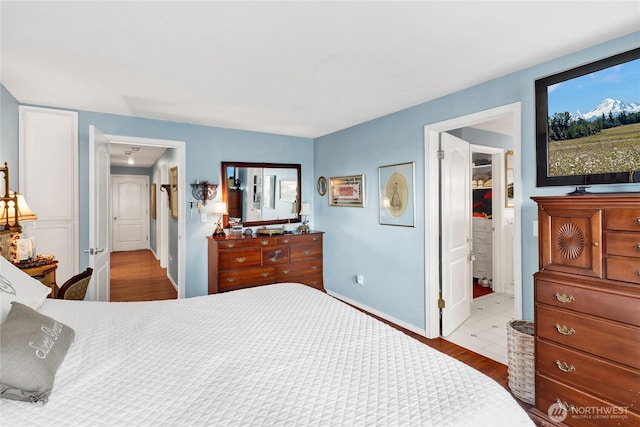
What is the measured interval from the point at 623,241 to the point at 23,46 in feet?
12.1

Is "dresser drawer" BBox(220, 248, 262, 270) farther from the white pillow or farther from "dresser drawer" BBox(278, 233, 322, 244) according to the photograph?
the white pillow

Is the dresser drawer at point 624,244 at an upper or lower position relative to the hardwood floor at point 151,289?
upper

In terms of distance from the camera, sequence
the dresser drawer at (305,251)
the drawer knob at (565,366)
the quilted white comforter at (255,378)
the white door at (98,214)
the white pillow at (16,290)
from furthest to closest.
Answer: the dresser drawer at (305,251) < the white door at (98,214) < the drawer knob at (565,366) < the white pillow at (16,290) < the quilted white comforter at (255,378)

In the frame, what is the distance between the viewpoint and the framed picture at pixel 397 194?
3332mm

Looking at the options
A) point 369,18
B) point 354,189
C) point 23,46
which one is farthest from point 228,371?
point 354,189

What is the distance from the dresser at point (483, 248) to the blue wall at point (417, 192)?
2.19 meters

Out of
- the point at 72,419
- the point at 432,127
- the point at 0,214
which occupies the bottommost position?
the point at 72,419

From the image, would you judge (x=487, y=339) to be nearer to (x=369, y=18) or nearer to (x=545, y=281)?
(x=545, y=281)

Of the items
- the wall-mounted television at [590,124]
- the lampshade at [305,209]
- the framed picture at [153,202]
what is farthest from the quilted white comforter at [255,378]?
the framed picture at [153,202]

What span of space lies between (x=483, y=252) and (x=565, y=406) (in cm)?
339

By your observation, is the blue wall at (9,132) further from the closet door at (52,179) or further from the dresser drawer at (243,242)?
the dresser drawer at (243,242)

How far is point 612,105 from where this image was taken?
1.91 meters

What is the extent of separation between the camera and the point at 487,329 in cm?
340

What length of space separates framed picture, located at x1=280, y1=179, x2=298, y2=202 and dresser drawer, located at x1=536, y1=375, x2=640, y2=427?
3561 mm
